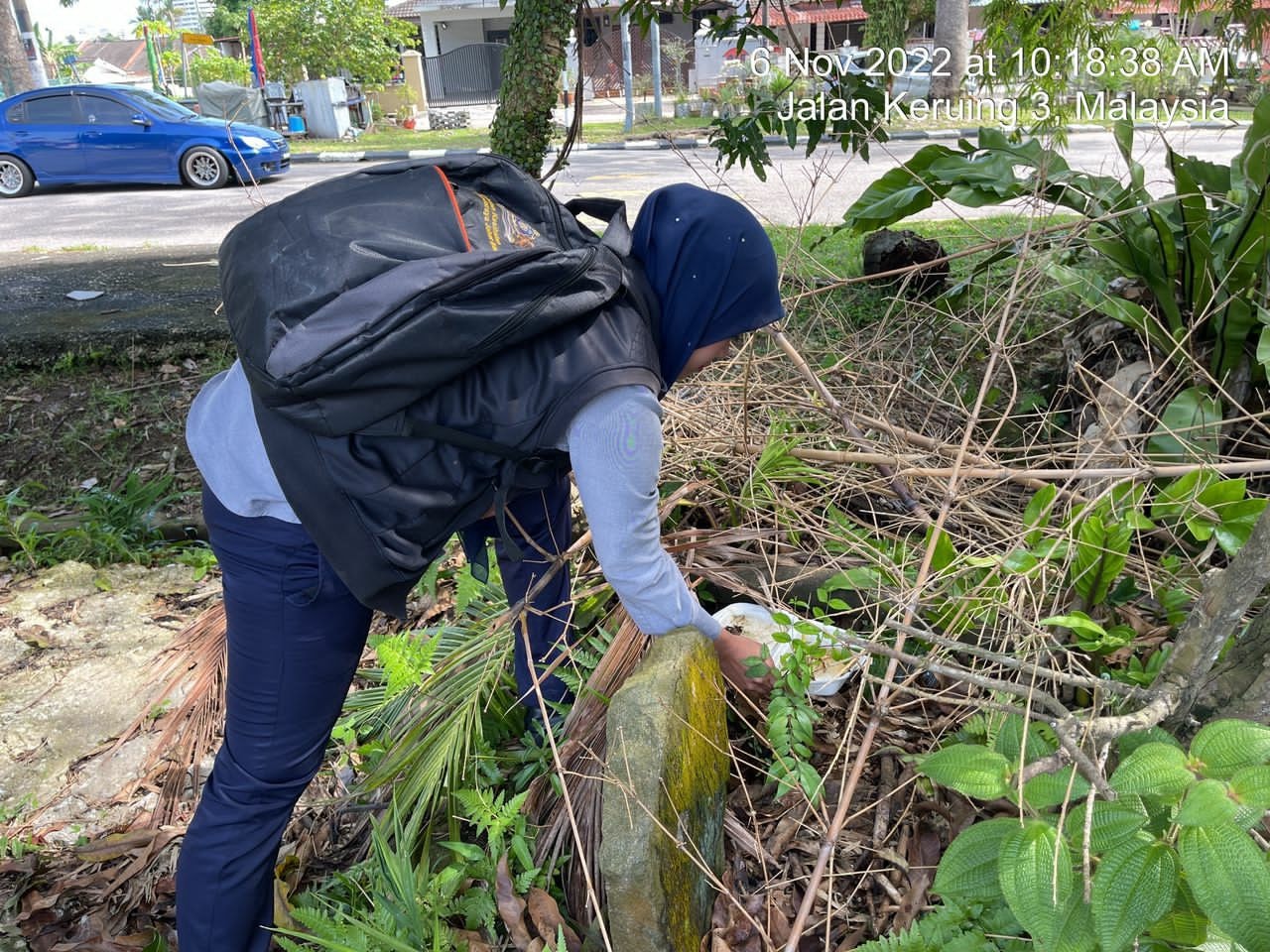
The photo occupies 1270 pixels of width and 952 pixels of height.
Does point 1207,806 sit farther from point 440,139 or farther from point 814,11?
point 440,139

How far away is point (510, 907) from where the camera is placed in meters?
1.78

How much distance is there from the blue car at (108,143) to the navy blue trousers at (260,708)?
11.3m

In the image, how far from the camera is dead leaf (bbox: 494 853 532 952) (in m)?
1.73

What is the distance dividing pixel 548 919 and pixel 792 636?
0.78m

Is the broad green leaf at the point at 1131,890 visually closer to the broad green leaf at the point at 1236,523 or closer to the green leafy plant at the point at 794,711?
the green leafy plant at the point at 794,711

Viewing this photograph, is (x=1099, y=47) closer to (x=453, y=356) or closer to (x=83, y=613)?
(x=453, y=356)

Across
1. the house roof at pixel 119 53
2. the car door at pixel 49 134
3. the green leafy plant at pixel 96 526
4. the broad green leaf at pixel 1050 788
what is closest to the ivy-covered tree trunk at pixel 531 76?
the green leafy plant at pixel 96 526

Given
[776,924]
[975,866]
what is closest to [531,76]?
[776,924]

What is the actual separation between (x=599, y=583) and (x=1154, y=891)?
5.06 ft

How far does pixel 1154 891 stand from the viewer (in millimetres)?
1055

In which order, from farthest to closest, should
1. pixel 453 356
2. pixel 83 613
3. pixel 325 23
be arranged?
pixel 325 23, pixel 83 613, pixel 453 356

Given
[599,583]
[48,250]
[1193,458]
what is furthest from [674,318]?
[48,250]

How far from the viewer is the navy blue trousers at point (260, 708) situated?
158 cm

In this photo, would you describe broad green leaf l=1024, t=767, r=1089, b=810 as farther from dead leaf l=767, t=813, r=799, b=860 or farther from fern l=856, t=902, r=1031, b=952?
dead leaf l=767, t=813, r=799, b=860
